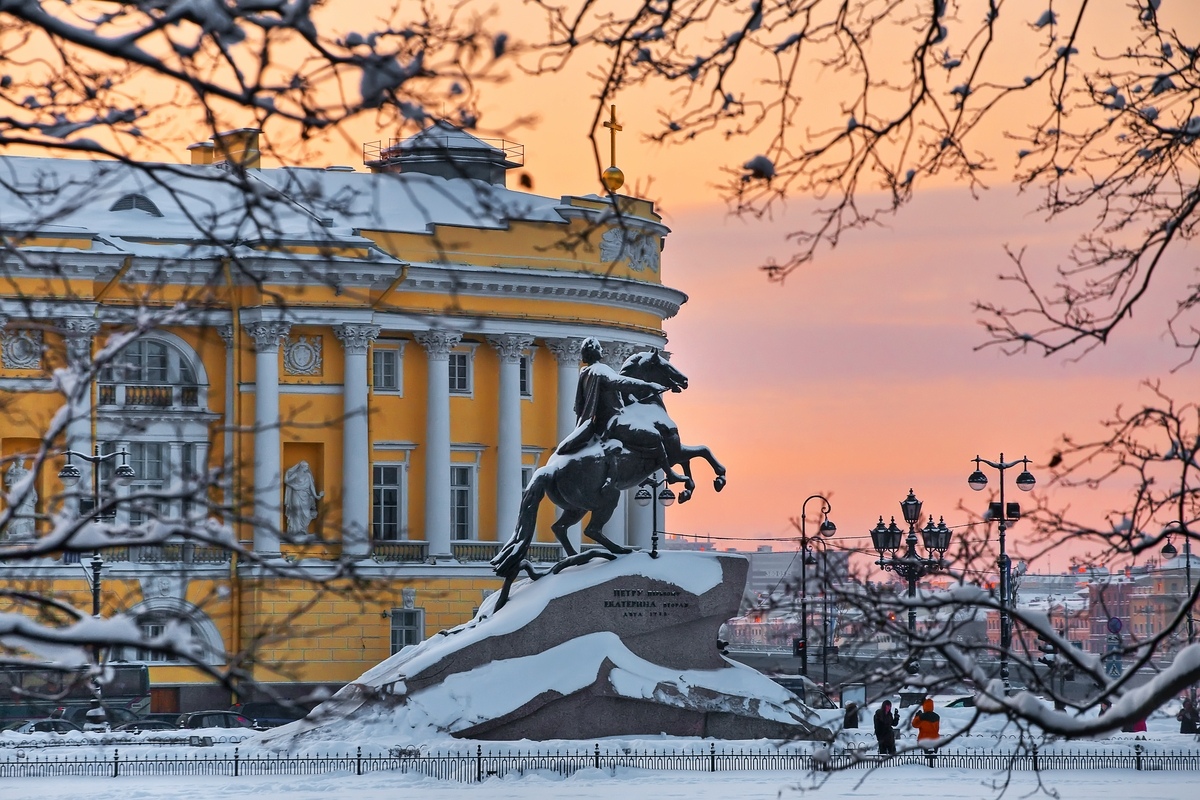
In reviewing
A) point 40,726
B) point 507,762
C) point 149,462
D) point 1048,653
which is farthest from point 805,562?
point 149,462

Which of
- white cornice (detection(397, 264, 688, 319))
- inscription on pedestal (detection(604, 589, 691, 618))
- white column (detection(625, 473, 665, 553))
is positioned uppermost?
white cornice (detection(397, 264, 688, 319))

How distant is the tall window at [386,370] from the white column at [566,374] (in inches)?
176

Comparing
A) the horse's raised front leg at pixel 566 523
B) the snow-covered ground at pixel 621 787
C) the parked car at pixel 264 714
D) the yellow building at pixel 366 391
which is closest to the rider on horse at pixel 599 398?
the horse's raised front leg at pixel 566 523

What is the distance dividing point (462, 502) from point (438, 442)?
95.9 inches

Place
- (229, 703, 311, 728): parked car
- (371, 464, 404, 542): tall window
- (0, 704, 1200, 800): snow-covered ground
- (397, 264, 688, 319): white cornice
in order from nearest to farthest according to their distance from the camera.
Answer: (0, 704, 1200, 800): snow-covered ground
(229, 703, 311, 728): parked car
(397, 264, 688, 319): white cornice
(371, 464, 404, 542): tall window

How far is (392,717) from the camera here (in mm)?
28531

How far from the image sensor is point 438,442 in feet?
199

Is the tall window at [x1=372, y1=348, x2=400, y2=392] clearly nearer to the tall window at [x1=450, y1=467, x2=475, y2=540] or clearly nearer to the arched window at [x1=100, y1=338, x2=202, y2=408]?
the tall window at [x1=450, y1=467, x2=475, y2=540]

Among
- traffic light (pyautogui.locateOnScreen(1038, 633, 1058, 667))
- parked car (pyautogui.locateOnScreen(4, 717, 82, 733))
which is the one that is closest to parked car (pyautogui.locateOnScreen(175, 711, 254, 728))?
parked car (pyautogui.locateOnScreen(4, 717, 82, 733))

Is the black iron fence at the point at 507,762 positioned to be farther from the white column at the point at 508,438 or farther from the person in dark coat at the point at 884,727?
the white column at the point at 508,438

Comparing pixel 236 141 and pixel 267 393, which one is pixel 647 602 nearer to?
pixel 236 141

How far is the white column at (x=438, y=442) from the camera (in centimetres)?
6025

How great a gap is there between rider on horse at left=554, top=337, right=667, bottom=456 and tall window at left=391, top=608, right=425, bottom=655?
98.6 feet

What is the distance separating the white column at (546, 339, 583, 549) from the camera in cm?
6316
